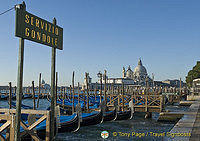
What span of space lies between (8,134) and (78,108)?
487 cm

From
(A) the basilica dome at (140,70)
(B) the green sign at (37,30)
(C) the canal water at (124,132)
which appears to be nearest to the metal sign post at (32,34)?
(B) the green sign at (37,30)

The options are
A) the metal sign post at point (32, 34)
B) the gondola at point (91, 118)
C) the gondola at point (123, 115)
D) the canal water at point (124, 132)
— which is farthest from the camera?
the gondola at point (123, 115)

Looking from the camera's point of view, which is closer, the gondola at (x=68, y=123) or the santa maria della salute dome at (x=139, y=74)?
the gondola at (x=68, y=123)

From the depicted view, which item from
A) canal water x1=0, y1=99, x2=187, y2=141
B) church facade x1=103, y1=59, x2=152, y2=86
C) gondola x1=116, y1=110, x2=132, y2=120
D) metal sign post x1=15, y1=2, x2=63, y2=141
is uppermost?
church facade x1=103, y1=59, x2=152, y2=86

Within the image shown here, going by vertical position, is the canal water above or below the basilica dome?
below

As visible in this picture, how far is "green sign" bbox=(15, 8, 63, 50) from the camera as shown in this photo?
15.2 ft

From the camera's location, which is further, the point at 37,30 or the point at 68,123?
the point at 68,123

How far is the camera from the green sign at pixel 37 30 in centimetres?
462

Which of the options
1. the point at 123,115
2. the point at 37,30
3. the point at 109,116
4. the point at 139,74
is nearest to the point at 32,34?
the point at 37,30

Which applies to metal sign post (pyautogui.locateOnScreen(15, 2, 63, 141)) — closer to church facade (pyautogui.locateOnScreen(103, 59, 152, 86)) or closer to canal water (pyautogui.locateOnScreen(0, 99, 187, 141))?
canal water (pyautogui.locateOnScreen(0, 99, 187, 141))

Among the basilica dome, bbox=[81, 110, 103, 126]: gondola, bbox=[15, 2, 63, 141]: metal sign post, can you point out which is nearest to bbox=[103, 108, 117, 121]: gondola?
bbox=[81, 110, 103, 126]: gondola

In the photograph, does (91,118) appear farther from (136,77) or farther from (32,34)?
(136,77)

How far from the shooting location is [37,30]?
16.9 ft

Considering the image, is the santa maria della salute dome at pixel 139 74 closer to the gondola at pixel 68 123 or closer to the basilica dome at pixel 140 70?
the basilica dome at pixel 140 70
